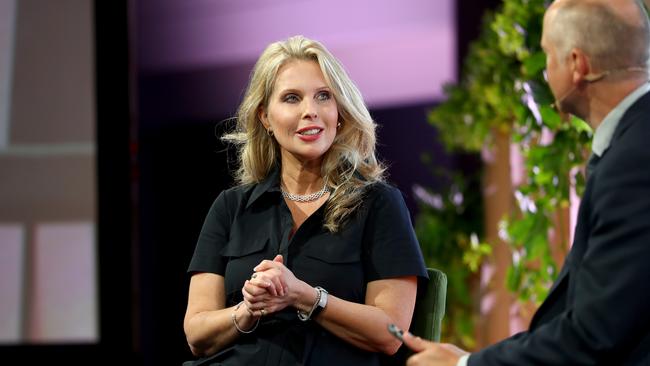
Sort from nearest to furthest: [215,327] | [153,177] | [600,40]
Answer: [600,40] → [215,327] → [153,177]

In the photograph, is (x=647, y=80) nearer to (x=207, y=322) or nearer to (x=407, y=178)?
(x=207, y=322)

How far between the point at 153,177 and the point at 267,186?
125 inches

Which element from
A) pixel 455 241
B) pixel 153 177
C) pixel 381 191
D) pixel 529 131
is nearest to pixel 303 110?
pixel 381 191

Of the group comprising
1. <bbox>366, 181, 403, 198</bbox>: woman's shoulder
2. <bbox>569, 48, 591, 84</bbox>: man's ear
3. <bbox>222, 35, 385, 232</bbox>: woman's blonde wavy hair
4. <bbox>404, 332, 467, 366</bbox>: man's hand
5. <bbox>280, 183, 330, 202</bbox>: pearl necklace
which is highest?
<bbox>569, 48, 591, 84</bbox>: man's ear

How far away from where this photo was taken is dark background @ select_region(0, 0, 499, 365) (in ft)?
16.8

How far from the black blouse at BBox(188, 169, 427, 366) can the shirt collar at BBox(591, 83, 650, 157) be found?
61 centimetres

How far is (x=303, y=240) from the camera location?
6.71 feet

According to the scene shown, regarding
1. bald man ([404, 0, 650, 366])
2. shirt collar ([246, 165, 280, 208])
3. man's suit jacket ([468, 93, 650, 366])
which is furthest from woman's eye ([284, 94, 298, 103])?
man's suit jacket ([468, 93, 650, 366])

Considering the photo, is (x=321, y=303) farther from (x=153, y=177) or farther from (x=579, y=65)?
(x=153, y=177)

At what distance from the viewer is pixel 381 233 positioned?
202 centimetres

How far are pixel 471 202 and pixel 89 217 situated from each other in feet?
7.13

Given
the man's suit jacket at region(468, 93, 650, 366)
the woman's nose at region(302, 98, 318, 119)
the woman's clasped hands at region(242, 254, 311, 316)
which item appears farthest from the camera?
the woman's nose at region(302, 98, 318, 119)

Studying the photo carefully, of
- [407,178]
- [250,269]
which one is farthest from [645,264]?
[407,178]

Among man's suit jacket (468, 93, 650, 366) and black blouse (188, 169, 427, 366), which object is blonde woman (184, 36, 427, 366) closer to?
black blouse (188, 169, 427, 366)
